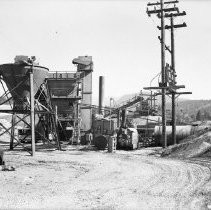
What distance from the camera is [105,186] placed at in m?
10.8

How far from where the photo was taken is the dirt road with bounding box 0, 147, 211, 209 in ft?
27.9

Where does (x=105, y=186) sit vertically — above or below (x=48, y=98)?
below

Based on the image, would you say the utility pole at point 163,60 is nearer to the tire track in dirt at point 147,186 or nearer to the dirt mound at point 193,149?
the dirt mound at point 193,149

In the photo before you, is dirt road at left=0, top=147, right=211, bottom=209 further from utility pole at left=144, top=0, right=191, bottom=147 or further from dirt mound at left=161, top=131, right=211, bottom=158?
utility pole at left=144, top=0, right=191, bottom=147

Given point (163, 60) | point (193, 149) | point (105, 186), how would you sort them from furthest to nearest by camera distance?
1. point (163, 60)
2. point (193, 149)
3. point (105, 186)

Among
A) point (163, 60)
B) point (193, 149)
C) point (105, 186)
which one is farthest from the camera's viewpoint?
point (163, 60)

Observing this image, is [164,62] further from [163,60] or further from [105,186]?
[105,186]

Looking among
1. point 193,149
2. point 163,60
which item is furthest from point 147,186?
point 163,60

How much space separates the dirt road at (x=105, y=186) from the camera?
850 centimetres

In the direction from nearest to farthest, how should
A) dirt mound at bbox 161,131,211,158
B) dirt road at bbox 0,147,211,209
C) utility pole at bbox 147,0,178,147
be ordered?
dirt road at bbox 0,147,211,209, dirt mound at bbox 161,131,211,158, utility pole at bbox 147,0,178,147

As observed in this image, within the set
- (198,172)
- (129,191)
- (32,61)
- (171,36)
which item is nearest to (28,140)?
(32,61)

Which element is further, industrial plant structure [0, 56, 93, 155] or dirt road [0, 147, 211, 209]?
industrial plant structure [0, 56, 93, 155]

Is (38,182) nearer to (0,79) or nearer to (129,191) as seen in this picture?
(129,191)

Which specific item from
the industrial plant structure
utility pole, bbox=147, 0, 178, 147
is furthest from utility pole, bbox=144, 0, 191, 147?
the industrial plant structure
